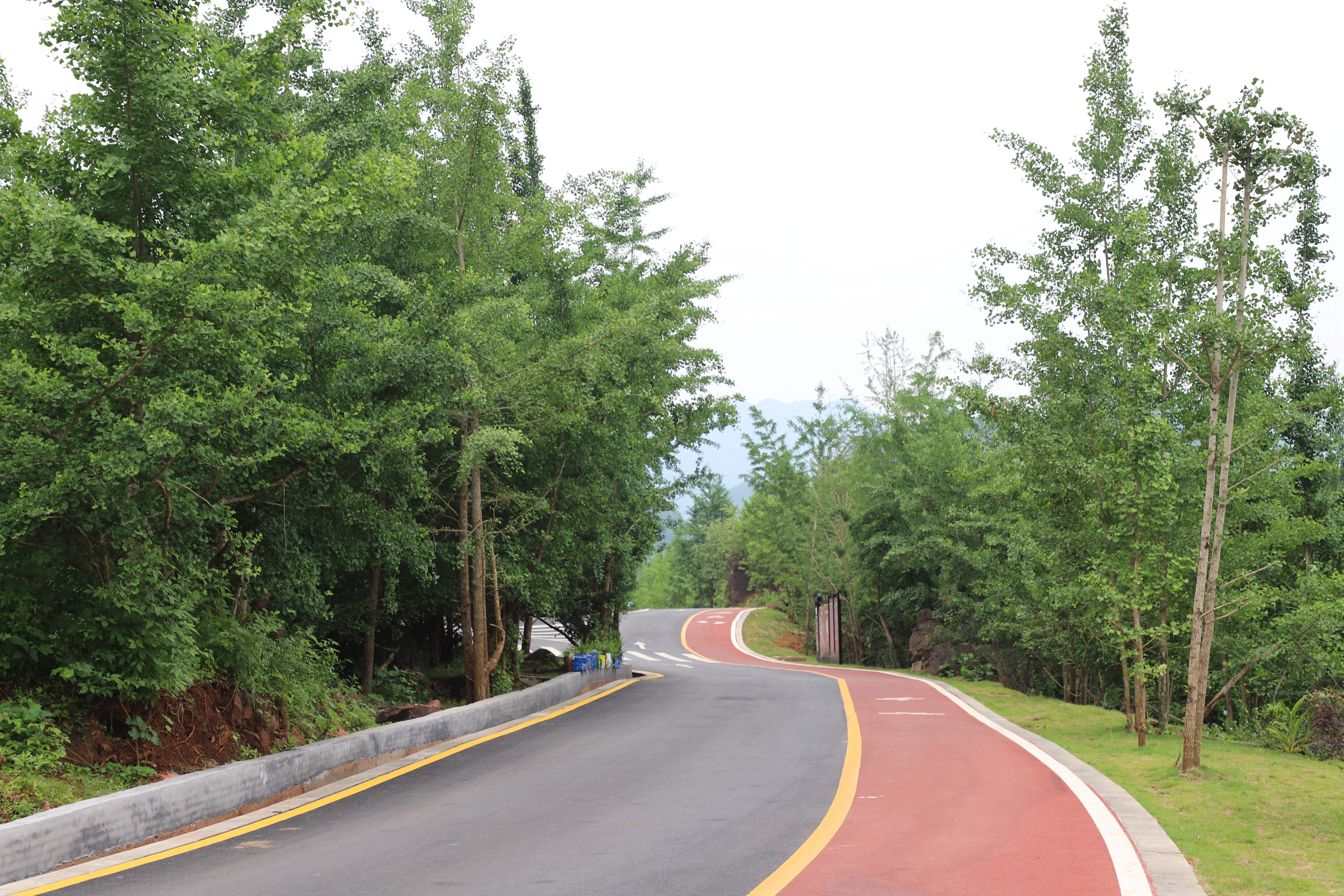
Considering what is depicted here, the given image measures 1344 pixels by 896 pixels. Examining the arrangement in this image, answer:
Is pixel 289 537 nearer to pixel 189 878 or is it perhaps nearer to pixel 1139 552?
pixel 189 878

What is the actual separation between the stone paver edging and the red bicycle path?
10cm

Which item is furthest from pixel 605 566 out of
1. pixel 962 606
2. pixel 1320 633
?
pixel 1320 633

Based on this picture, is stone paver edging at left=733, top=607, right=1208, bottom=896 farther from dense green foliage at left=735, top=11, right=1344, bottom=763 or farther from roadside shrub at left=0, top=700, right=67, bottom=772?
roadside shrub at left=0, top=700, right=67, bottom=772

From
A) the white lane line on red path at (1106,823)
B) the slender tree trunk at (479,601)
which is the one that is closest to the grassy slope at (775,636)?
the slender tree trunk at (479,601)

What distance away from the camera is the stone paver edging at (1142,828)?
5.98 m

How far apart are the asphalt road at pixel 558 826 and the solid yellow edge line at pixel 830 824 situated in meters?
0.08

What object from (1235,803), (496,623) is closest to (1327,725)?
(1235,803)

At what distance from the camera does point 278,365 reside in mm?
10805

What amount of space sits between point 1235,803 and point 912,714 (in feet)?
24.2

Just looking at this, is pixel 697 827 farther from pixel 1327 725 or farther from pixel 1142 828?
pixel 1327 725

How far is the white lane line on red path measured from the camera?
6.00 meters

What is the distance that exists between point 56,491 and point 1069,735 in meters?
13.2

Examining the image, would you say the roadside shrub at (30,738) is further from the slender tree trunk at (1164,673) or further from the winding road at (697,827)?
the slender tree trunk at (1164,673)

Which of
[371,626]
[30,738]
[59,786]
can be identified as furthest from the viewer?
[371,626]
